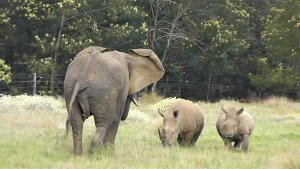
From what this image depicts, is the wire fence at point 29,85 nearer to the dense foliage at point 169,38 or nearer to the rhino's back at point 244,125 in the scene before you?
the dense foliage at point 169,38

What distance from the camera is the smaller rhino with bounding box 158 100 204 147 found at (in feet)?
40.7

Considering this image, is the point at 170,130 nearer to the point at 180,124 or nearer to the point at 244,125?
the point at 180,124

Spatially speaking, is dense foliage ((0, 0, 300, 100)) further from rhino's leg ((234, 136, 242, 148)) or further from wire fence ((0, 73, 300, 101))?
rhino's leg ((234, 136, 242, 148))

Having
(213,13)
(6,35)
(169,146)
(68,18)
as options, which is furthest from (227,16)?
(169,146)

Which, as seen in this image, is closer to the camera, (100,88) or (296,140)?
(100,88)

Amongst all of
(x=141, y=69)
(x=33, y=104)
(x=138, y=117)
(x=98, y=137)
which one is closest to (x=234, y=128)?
(x=141, y=69)

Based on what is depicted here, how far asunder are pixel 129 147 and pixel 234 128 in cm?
250

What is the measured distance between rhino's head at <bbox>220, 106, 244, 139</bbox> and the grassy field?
0.40 m

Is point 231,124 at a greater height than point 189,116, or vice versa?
point 231,124

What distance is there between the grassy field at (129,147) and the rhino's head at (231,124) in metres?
0.40

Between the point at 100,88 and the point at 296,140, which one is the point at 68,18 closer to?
the point at 296,140

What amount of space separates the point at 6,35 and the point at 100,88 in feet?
82.2

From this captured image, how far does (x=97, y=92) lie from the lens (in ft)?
35.2

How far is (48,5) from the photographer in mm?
32250
